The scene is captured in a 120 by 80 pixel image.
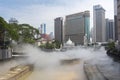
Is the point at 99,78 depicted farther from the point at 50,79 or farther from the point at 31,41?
the point at 31,41

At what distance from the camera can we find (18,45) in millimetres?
92125

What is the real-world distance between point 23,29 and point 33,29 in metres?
7.34

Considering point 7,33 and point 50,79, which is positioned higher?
point 7,33

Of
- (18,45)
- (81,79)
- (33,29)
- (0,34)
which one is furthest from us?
(33,29)

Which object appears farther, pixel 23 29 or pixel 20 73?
pixel 23 29

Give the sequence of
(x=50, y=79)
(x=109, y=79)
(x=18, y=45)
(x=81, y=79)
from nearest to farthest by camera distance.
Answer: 1. (x=109, y=79)
2. (x=81, y=79)
3. (x=50, y=79)
4. (x=18, y=45)

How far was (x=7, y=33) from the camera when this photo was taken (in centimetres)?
7362

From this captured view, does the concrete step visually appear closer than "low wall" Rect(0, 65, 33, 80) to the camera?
Yes

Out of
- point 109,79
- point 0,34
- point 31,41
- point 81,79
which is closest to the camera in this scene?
point 109,79

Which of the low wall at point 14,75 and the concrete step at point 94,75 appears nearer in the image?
the concrete step at point 94,75

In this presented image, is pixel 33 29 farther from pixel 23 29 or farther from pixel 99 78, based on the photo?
pixel 99 78

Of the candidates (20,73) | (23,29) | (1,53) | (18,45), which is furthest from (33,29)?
(20,73)

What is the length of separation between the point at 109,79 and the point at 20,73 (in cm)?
1025

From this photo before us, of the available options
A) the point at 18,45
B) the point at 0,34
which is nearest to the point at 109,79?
the point at 0,34
